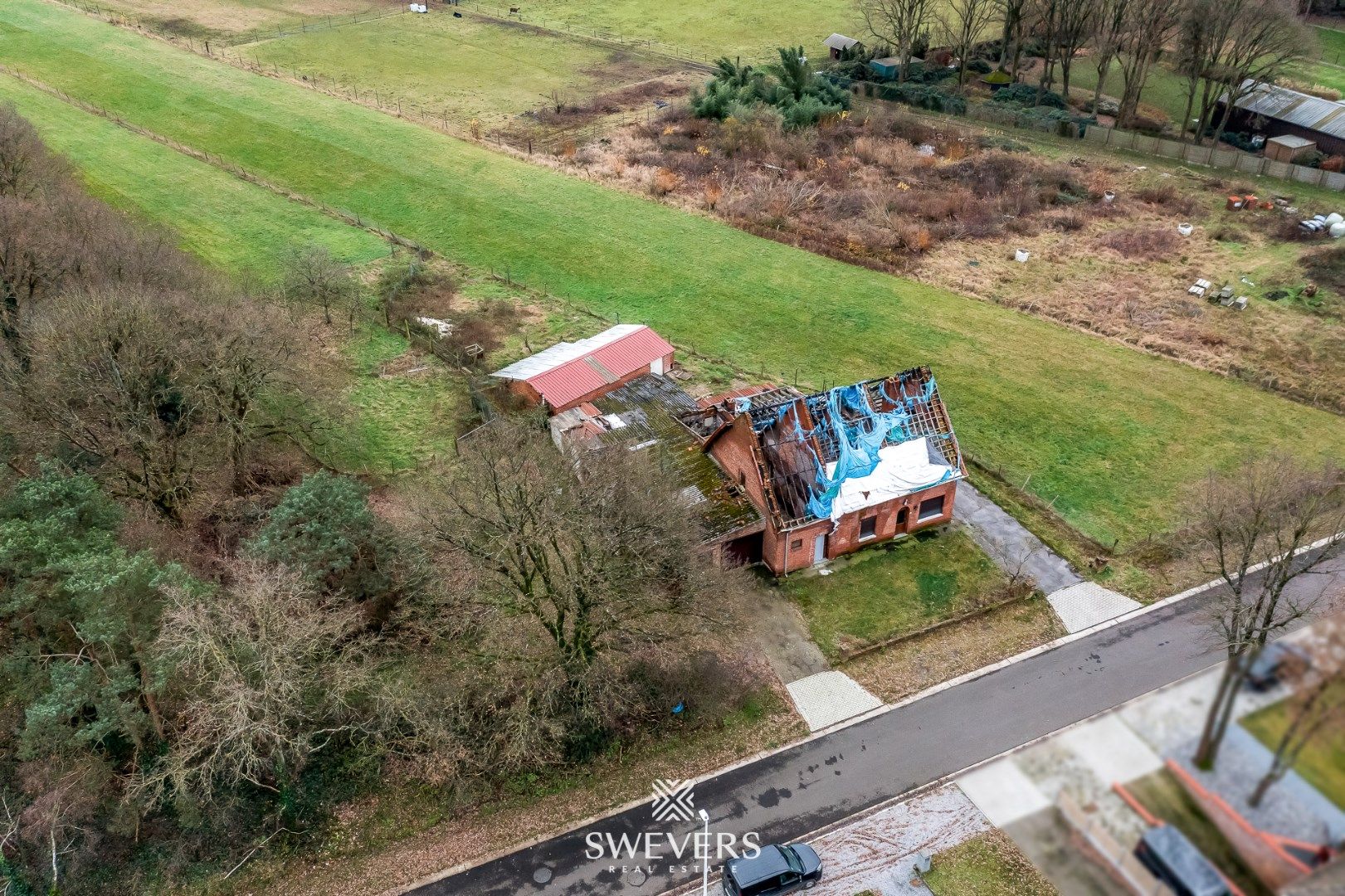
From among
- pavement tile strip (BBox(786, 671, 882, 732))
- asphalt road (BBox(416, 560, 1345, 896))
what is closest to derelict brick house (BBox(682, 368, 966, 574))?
pavement tile strip (BBox(786, 671, 882, 732))

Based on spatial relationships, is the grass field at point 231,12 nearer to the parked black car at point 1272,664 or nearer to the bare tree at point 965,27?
the bare tree at point 965,27

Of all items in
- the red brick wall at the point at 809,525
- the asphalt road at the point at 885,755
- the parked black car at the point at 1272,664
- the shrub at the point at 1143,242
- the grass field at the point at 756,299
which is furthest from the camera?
the shrub at the point at 1143,242

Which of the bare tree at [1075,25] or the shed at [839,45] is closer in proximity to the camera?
the bare tree at [1075,25]

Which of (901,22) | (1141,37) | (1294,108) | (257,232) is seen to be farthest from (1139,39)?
(257,232)

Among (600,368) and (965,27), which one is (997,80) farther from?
(600,368)

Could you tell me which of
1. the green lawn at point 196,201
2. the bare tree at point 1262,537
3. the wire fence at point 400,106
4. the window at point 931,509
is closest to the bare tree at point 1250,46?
the wire fence at point 400,106

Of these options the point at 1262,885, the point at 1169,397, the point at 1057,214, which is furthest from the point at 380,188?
the point at 1262,885

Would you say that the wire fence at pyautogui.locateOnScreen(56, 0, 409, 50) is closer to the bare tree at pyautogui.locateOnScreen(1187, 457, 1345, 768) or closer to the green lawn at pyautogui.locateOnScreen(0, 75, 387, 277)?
the green lawn at pyautogui.locateOnScreen(0, 75, 387, 277)
